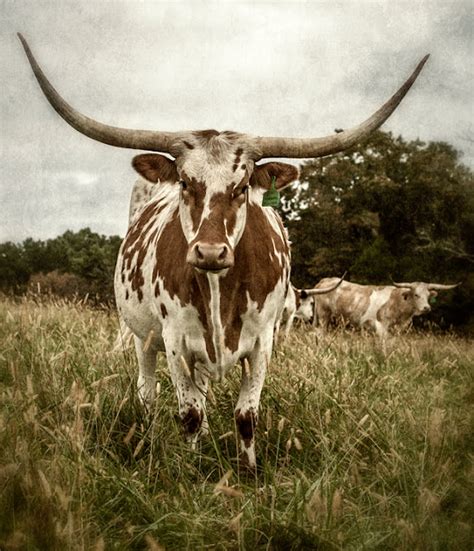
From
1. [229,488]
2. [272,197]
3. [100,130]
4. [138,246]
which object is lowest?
[229,488]

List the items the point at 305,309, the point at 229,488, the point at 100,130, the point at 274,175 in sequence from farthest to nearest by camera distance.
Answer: the point at 305,309
the point at 274,175
the point at 100,130
the point at 229,488

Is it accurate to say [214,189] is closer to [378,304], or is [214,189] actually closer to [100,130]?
[100,130]

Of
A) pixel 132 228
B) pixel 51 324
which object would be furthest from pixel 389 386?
pixel 51 324

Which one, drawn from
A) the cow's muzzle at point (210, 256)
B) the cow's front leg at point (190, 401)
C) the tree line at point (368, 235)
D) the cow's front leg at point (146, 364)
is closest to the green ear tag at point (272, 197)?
the cow's muzzle at point (210, 256)

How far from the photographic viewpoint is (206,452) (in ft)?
13.3

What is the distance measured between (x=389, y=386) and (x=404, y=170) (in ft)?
51.2

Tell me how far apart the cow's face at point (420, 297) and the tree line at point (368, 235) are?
2.36ft

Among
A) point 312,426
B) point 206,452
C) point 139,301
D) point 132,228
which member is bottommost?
point 206,452

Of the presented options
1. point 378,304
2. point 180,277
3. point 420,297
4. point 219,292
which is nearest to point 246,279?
point 219,292

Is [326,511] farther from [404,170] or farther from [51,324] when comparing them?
[404,170]

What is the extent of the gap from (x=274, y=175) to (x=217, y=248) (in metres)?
0.87

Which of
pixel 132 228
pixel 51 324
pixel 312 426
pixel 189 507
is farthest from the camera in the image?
pixel 51 324

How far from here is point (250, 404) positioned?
391 centimetres

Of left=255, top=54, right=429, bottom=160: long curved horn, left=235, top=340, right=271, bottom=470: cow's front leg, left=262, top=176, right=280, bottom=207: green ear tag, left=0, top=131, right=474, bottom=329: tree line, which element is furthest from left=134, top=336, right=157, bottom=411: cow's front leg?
left=0, top=131, right=474, bottom=329: tree line
